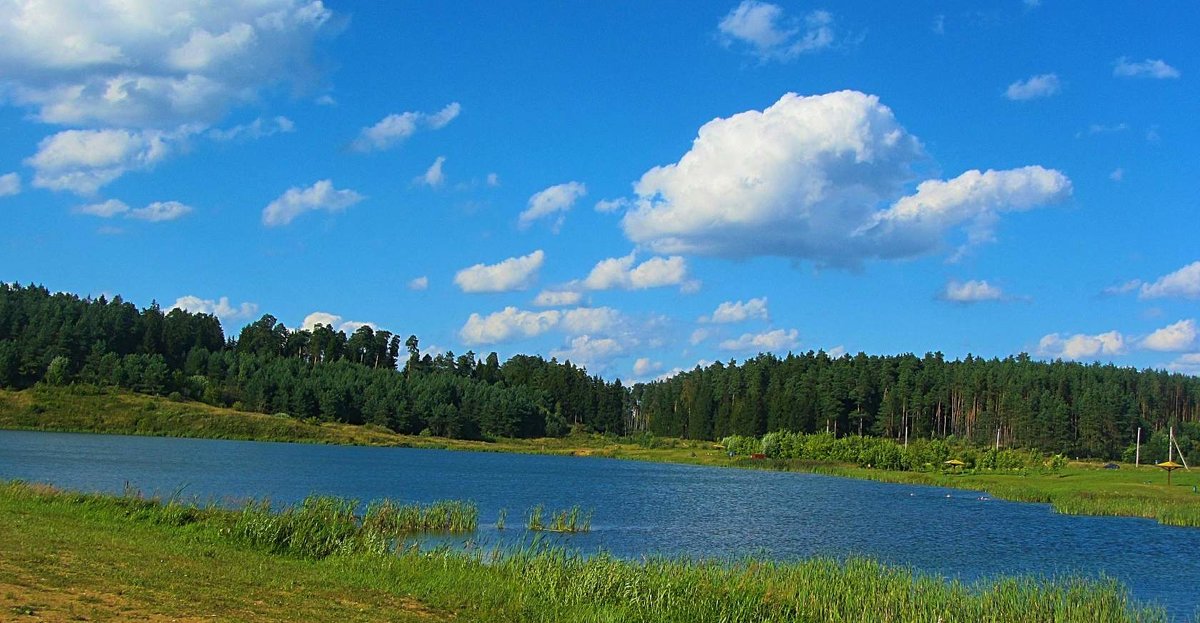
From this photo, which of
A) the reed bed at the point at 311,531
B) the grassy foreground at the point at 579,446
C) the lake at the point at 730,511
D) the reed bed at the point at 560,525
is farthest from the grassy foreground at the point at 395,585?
the grassy foreground at the point at 579,446

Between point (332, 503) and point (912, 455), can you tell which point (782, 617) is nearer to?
point (332, 503)

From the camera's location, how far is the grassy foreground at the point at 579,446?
6881 centimetres

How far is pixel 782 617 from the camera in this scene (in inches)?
855

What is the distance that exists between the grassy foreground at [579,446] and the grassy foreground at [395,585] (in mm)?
41684

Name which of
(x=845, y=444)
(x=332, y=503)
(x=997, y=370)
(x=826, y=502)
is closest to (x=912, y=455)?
(x=845, y=444)

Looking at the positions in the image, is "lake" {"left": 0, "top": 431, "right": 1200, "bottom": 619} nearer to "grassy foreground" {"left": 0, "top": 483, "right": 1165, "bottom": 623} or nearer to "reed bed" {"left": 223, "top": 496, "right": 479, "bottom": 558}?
"reed bed" {"left": 223, "top": 496, "right": 479, "bottom": 558}

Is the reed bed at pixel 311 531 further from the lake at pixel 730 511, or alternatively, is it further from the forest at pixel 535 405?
the forest at pixel 535 405

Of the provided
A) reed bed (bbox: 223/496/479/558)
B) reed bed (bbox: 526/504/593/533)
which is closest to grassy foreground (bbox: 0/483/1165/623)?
reed bed (bbox: 223/496/479/558)

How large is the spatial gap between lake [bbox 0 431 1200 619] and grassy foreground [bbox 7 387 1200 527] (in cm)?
516

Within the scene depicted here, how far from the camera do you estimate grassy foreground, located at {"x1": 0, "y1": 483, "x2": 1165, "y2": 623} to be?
659 inches

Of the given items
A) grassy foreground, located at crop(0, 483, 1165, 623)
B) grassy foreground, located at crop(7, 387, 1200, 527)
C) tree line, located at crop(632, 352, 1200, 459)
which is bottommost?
grassy foreground, located at crop(7, 387, 1200, 527)

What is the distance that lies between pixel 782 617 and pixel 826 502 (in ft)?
156

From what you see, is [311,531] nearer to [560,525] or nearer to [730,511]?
[560,525]

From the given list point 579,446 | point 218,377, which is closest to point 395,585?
point 579,446
